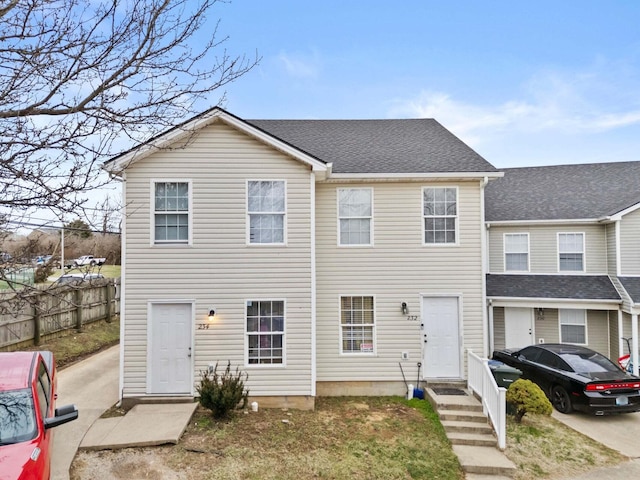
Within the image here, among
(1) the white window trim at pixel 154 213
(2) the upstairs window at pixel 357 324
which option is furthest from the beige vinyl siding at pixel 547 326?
(1) the white window trim at pixel 154 213

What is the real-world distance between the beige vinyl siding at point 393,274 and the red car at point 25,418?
6033 millimetres

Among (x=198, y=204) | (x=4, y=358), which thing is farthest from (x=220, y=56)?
(x=4, y=358)

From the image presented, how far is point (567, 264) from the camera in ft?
42.1

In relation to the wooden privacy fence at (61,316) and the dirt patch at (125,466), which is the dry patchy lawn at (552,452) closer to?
the dirt patch at (125,466)

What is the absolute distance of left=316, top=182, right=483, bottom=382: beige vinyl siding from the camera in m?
9.38

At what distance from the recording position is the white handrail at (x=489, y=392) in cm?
665

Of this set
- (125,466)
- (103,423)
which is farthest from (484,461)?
(103,423)

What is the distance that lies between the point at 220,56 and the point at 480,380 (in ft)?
28.1

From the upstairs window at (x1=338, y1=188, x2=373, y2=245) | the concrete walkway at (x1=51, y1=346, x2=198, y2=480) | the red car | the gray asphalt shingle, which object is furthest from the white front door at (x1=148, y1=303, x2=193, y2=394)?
the gray asphalt shingle

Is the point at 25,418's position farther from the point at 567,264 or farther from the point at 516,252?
the point at 567,264

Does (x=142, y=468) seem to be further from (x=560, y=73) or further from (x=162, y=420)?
(x=560, y=73)

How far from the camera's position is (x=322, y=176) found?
919 cm

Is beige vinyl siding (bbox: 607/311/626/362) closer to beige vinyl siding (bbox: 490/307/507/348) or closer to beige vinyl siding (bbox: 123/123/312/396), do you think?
beige vinyl siding (bbox: 490/307/507/348)

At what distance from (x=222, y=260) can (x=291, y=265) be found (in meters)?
1.71
